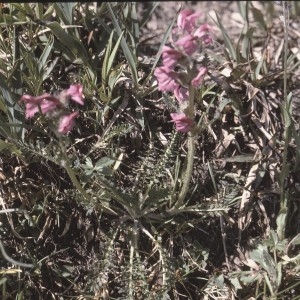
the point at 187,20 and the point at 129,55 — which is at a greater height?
the point at 187,20

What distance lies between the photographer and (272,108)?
10.9 ft

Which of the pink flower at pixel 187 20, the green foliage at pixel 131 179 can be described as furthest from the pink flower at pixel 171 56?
the green foliage at pixel 131 179

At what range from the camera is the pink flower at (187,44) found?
2.27 metres

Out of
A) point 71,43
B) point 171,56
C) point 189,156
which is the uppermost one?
point 171,56

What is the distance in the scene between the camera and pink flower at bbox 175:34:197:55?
89.4 inches

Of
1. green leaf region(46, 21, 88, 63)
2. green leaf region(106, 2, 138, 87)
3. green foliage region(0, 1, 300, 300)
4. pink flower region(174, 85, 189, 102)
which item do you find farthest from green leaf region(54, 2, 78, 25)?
pink flower region(174, 85, 189, 102)

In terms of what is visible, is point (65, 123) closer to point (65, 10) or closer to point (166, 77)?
point (166, 77)

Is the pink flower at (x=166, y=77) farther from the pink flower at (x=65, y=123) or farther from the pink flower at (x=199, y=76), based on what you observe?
the pink flower at (x=65, y=123)

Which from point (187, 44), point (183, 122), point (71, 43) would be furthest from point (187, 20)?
point (71, 43)

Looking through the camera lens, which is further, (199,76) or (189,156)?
(189,156)

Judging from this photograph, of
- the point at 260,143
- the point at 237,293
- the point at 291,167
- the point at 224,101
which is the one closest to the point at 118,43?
the point at 224,101

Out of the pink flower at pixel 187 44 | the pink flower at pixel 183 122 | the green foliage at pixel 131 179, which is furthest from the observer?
the green foliage at pixel 131 179

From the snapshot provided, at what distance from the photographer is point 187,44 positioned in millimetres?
2270

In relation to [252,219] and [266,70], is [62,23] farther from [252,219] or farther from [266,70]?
[252,219]
